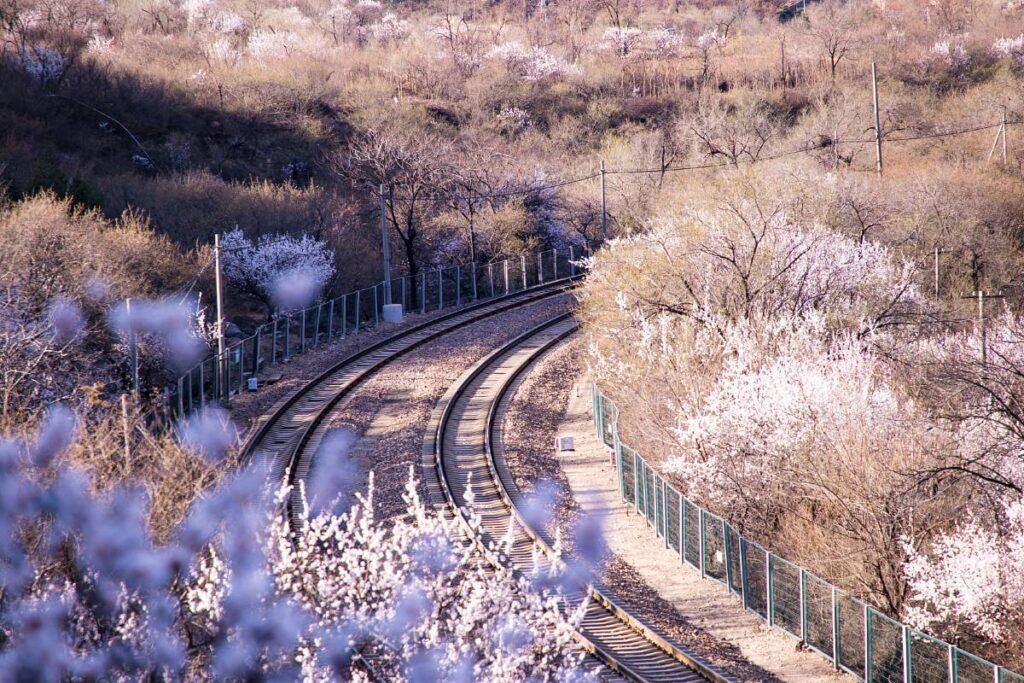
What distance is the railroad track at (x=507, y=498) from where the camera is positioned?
14609 millimetres

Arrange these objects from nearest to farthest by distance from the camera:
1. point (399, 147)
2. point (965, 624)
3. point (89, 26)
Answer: point (965, 624) → point (399, 147) → point (89, 26)

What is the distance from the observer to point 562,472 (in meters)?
23.9

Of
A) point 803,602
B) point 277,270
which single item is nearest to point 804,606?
point 803,602

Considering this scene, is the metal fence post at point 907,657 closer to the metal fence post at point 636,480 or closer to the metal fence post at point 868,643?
the metal fence post at point 868,643

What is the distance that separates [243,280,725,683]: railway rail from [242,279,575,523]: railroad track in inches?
1.0

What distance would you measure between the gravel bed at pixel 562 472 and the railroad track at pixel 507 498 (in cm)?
32

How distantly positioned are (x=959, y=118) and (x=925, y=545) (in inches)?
2295

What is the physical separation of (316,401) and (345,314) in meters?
9.56

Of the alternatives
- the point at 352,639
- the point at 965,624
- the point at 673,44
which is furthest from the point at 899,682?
the point at 673,44

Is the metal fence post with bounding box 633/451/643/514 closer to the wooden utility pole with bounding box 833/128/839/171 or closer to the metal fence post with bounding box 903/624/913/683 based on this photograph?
the metal fence post with bounding box 903/624/913/683

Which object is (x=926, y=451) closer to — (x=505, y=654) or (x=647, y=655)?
(x=647, y=655)

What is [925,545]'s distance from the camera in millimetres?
16297

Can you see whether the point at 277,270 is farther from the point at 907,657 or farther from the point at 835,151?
the point at 835,151

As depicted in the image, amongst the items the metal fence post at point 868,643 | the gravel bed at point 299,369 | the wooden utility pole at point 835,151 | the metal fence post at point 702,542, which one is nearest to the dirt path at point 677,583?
the metal fence post at point 702,542
